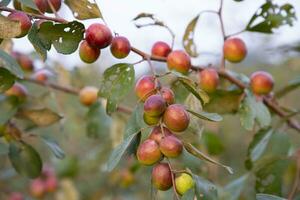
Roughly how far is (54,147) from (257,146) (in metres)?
0.40

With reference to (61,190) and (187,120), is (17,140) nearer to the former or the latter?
(187,120)

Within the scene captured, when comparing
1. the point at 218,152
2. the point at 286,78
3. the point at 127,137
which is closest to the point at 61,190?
the point at 218,152

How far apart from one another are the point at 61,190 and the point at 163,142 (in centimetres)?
124

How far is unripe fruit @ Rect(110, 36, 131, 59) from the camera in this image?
740mm

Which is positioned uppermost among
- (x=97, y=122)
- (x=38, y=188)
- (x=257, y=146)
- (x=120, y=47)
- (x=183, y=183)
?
(x=120, y=47)

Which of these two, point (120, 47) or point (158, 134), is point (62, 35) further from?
point (158, 134)

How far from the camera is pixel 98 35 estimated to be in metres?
0.71

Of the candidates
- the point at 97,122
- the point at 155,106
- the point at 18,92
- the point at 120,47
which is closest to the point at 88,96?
the point at 97,122

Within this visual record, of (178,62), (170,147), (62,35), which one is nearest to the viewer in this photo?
(170,147)

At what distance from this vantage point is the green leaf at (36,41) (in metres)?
0.69

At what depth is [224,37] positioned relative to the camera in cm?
97

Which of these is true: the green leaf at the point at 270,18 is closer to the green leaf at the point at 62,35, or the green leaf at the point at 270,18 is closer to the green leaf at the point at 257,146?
the green leaf at the point at 257,146

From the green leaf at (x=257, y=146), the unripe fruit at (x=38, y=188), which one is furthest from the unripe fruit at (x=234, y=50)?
the unripe fruit at (x=38, y=188)

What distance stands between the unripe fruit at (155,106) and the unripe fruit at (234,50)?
347mm
